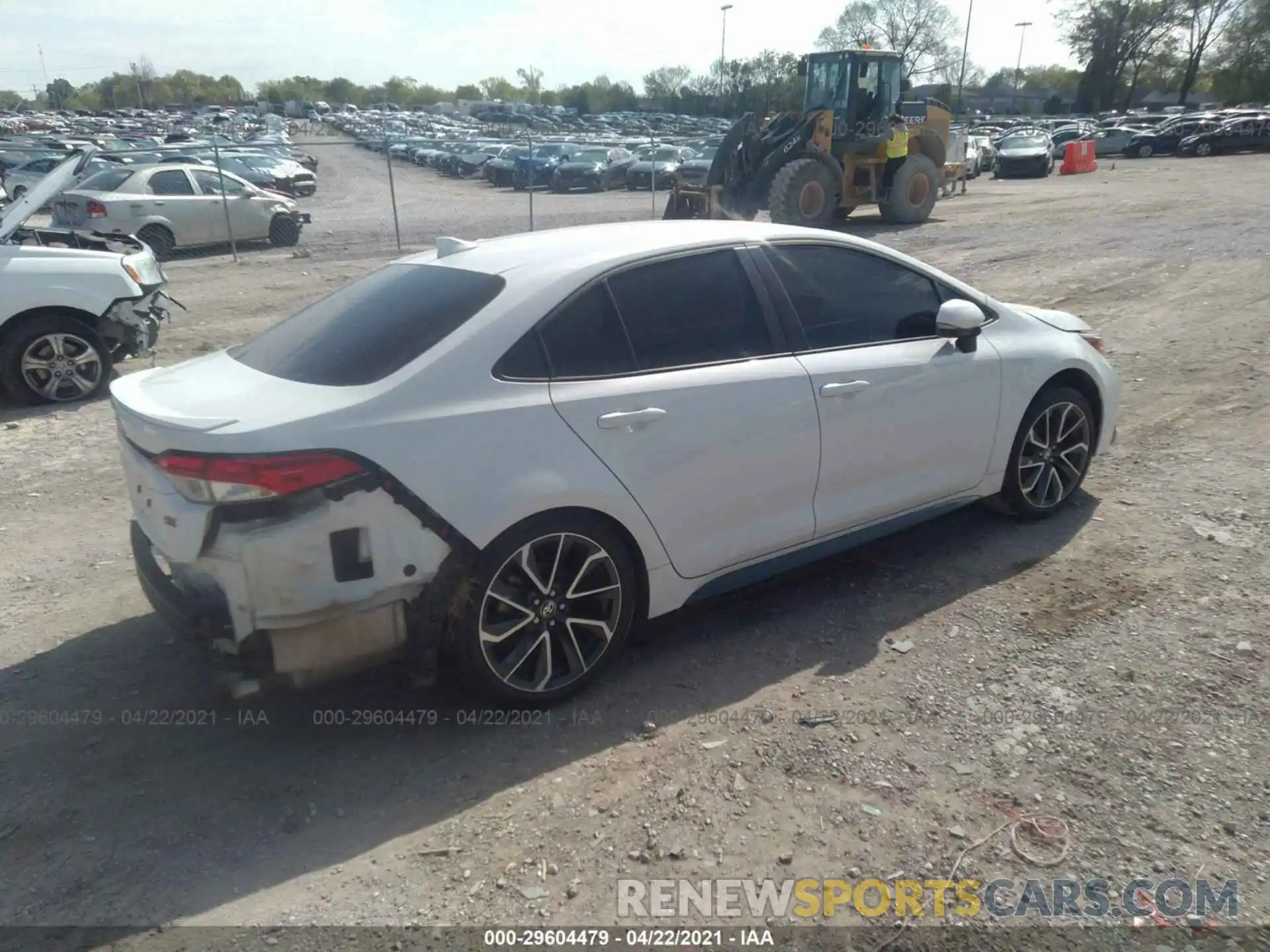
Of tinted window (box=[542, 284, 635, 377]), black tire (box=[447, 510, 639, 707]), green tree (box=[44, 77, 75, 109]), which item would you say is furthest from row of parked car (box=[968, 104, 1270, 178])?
green tree (box=[44, 77, 75, 109])

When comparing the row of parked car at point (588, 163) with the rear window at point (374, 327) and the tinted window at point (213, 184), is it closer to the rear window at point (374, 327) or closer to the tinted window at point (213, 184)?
the tinted window at point (213, 184)

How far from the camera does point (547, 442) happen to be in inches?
133

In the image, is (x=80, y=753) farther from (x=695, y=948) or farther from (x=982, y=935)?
(x=982, y=935)

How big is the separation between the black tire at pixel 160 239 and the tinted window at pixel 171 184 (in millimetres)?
652

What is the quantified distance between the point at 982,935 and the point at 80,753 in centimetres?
300

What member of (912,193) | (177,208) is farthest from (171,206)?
(912,193)

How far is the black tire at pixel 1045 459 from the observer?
4.90 metres

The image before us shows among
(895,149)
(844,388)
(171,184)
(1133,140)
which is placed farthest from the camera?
(1133,140)

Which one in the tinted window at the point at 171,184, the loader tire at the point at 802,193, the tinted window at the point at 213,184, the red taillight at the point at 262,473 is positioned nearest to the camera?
the red taillight at the point at 262,473

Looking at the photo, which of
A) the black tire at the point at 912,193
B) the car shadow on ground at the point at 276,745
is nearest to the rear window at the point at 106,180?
the black tire at the point at 912,193

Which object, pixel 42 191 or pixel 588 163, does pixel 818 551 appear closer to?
A: pixel 42 191

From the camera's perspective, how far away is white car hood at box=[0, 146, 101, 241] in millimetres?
7395

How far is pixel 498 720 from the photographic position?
3.59m

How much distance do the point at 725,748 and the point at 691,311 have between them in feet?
5.50
